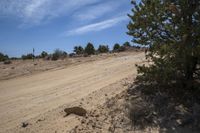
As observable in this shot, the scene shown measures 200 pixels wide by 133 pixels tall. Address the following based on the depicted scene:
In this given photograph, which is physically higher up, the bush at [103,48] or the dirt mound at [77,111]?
the bush at [103,48]

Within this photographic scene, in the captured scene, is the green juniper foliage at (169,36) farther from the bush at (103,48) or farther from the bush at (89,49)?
the bush at (103,48)

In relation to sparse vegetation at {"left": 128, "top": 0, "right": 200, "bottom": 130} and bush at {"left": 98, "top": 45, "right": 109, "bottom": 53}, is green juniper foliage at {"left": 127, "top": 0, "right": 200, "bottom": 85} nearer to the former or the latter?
sparse vegetation at {"left": 128, "top": 0, "right": 200, "bottom": 130}

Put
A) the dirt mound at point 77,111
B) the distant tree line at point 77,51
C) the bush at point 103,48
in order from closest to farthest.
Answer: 1. the dirt mound at point 77,111
2. the distant tree line at point 77,51
3. the bush at point 103,48

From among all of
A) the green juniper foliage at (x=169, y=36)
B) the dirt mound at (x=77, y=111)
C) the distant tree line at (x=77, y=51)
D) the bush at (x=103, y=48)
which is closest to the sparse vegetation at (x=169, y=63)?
the green juniper foliage at (x=169, y=36)

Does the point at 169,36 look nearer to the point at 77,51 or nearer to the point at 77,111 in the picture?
the point at 77,111

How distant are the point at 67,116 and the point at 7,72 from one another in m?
20.3

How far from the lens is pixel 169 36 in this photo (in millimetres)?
9117

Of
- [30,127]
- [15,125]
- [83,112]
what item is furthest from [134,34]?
[15,125]

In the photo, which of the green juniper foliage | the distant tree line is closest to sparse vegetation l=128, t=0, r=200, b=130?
the green juniper foliage

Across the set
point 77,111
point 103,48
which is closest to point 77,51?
point 103,48

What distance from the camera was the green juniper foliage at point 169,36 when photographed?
849cm

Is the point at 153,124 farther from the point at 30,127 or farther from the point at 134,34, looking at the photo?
the point at 30,127

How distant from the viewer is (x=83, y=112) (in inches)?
351

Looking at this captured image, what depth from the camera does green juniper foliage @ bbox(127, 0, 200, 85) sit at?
8.49m
